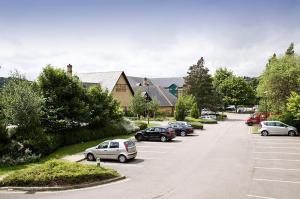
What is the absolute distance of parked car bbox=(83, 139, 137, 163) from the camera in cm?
2524

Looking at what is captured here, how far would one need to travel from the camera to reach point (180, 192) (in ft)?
56.4

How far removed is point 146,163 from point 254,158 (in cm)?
798

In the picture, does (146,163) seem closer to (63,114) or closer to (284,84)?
(63,114)

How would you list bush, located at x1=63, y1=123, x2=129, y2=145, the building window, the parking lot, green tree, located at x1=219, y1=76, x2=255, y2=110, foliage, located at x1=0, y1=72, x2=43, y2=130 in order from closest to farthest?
the parking lot < foliage, located at x1=0, y1=72, x2=43, y2=130 < bush, located at x1=63, y1=123, x2=129, y2=145 < the building window < green tree, located at x1=219, y1=76, x2=255, y2=110

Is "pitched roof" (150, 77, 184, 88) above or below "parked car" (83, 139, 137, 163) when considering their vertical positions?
above

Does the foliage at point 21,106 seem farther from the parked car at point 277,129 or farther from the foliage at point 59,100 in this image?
the parked car at point 277,129

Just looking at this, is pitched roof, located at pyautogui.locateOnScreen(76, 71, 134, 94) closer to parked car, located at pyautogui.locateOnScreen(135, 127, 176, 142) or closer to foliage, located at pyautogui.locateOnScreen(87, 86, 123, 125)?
foliage, located at pyautogui.locateOnScreen(87, 86, 123, 125)

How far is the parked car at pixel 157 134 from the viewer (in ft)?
118

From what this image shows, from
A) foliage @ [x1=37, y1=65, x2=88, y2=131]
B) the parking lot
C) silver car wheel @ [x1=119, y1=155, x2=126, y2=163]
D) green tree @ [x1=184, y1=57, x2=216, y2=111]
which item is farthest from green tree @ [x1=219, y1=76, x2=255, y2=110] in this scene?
silver car wheel @ [x1=119, y1=155, x2=126, y2=163]

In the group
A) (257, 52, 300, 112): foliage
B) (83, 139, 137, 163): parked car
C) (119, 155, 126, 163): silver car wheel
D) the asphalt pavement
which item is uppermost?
(257, 52, 300, 112): foliage

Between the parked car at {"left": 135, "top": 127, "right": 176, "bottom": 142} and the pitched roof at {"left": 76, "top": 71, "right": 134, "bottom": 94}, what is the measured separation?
23314 mm

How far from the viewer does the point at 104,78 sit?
2512 inches

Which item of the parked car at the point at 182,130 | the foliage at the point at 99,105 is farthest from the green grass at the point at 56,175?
the parked car at the point at 182,130

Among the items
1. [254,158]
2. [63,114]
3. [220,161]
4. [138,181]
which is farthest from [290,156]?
[63,114]
